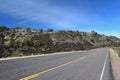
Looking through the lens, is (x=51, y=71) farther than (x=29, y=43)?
No

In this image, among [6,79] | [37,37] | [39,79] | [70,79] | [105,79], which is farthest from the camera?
[37,37]

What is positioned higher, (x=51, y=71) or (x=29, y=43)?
(x=29, y=43)

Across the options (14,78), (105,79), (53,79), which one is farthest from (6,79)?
(105,79)

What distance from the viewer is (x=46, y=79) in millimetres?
10680

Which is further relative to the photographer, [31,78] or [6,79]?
[31,78]

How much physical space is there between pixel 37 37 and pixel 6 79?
89976 mm

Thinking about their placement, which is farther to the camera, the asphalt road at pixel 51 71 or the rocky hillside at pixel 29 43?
the rocky hillside at pixel 29 43

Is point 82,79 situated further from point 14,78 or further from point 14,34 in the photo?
point 14,34

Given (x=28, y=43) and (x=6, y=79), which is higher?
(x=28, y=43)

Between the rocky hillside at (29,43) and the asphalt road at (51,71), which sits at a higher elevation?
the rocky hillside at (29,43)

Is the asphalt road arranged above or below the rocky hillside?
below

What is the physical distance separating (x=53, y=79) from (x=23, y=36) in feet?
300

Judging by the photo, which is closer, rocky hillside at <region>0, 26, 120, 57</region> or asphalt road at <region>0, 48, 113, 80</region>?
asphalt road at <region>0, 48, 113, 80</region>

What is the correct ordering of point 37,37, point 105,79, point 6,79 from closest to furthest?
1. point 6,79
2. point 105,79
3. point 37,37
